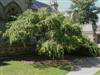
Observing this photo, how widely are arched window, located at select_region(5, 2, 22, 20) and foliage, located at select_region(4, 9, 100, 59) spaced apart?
487cm

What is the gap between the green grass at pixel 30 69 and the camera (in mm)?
16672

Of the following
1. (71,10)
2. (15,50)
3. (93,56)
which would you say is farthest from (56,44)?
(71,10)

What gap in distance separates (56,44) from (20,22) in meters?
2.83

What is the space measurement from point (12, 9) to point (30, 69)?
10195 mm

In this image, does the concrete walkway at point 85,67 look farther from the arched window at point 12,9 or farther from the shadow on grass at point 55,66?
the arched window at point 12,9

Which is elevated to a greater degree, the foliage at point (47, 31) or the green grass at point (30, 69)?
the foliage at point (47, 31)

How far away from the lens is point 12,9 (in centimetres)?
2667

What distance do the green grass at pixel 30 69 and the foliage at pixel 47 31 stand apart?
124cm

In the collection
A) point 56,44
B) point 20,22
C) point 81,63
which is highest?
point 20,22

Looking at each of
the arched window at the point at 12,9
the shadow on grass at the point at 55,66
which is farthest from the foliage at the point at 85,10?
the shadow on grass at the point at 55,66

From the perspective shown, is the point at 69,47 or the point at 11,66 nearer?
the point at 11,66

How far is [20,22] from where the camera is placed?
20406 mm

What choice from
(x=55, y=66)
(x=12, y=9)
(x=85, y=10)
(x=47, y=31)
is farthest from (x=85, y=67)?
(x=85, y=10)

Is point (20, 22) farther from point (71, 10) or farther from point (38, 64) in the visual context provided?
point (71, 10)
